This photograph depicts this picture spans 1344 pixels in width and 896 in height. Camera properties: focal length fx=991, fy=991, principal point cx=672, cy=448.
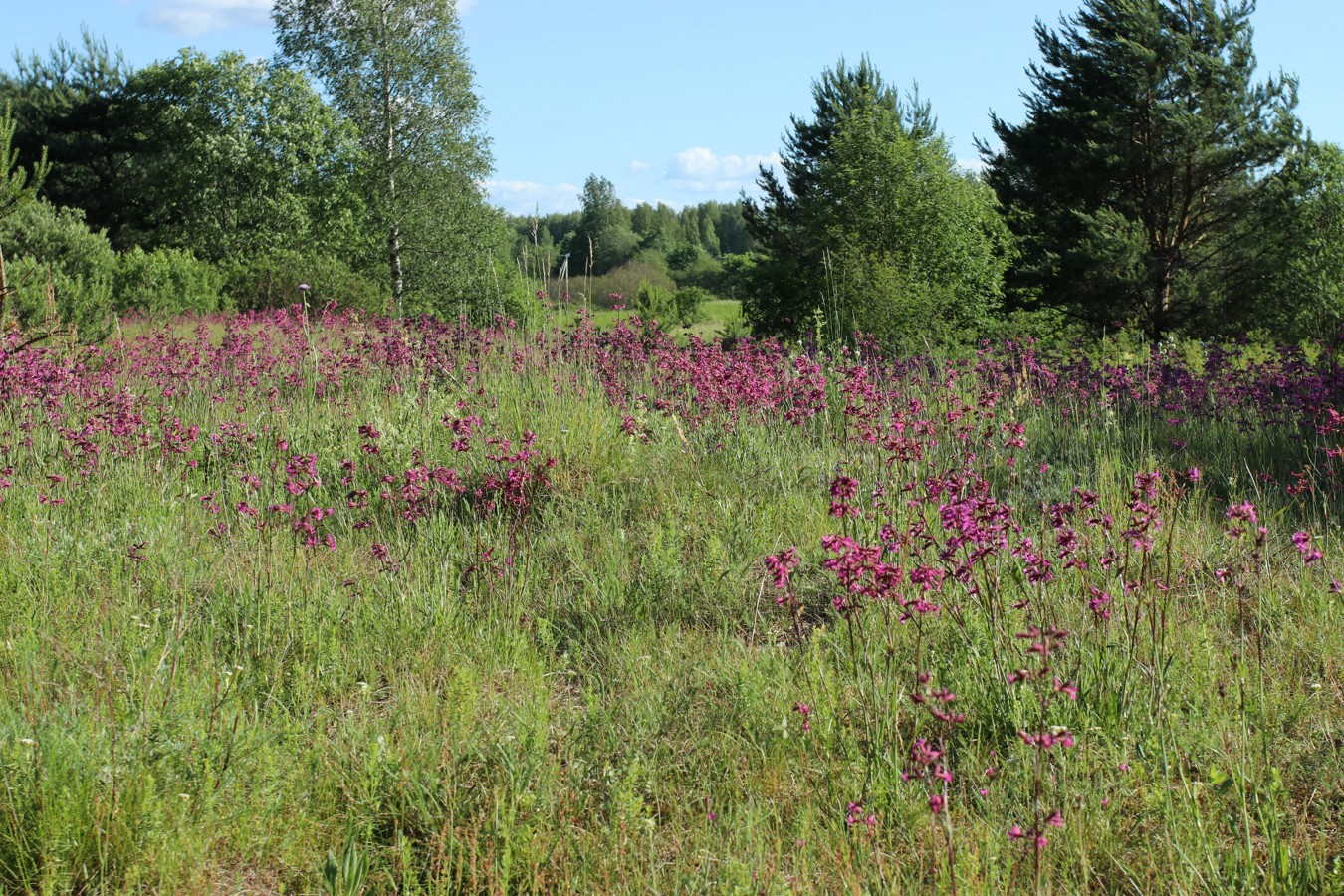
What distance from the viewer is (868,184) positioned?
17.8 m

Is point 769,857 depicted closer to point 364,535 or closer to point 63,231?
point 364,535

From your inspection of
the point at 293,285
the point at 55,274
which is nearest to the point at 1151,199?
the point at 293,285

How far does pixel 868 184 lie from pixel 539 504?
1461 cm

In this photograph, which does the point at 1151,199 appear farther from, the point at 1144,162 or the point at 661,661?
the point at 661,661

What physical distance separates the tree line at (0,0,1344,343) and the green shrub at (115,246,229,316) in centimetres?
9

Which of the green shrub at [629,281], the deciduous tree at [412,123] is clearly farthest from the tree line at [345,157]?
the green shrub at [629,281]

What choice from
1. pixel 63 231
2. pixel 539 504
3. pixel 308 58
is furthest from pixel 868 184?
pixel 308 58

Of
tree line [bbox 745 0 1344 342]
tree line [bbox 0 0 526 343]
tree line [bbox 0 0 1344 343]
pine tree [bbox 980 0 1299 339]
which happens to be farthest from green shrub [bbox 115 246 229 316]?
pine tree [bbox 980 0 1299 339]

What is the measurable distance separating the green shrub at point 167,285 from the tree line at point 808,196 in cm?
9

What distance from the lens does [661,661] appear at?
329cm

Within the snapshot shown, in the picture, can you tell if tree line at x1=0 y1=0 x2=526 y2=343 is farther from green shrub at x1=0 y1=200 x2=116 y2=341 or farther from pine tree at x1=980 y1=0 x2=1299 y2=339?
pine tree at x1=980 y1=0 x2=1299 y2=339

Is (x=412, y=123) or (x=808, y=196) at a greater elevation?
(x=412, y=123)

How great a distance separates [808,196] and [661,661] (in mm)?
20409

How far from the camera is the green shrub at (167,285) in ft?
60.7
